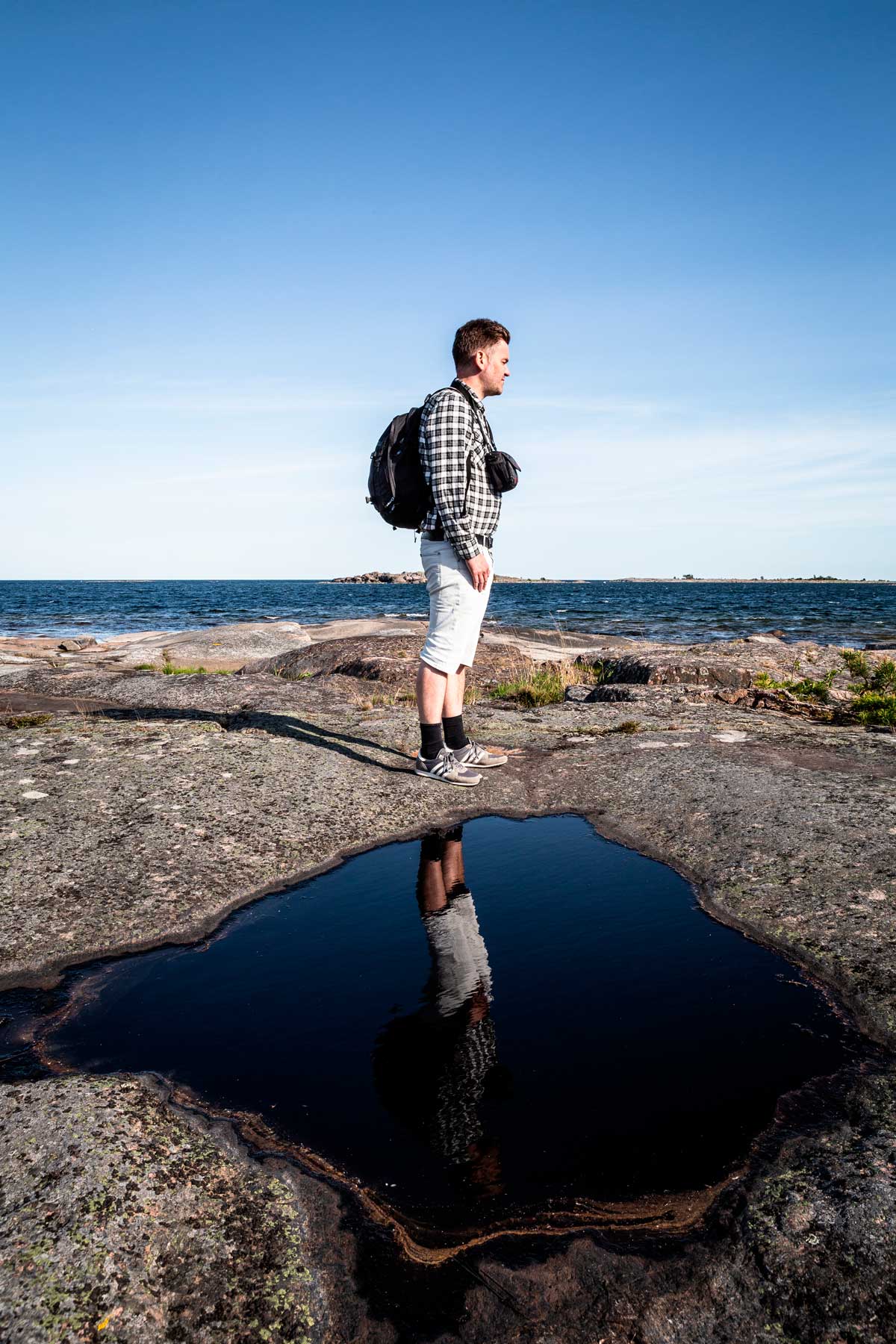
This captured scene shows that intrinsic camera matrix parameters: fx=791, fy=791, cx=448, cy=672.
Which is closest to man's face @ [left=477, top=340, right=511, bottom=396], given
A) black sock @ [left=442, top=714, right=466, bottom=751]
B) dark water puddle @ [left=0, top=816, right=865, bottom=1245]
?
black sock @ [left=442, top=714, right=466, bottom=751]

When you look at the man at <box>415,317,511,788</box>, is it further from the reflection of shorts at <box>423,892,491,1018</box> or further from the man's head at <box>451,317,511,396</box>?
the reflection of shorts at <box>423,892,491,1018</box>

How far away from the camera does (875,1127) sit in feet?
5.46

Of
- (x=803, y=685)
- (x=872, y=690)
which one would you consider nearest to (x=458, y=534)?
(x=803, y=685)

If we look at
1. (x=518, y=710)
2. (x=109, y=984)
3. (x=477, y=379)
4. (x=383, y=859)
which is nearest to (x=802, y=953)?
(x=383, y=859)

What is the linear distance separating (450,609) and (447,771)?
921 mm

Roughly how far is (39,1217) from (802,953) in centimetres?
215

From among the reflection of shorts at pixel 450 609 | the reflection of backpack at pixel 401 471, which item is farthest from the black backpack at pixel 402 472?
the reflection of shorts at pixel 450 609

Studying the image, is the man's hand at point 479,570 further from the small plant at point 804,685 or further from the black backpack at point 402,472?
the small plant at point 804,685

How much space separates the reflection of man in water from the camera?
1670 millimetres

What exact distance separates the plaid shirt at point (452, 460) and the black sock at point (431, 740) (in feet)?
3.21

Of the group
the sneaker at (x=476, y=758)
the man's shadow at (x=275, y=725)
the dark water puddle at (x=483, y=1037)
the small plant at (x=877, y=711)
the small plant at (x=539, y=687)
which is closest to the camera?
the dark water puddle at (x=483, y=1037)

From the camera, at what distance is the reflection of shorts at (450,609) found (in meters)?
4.48

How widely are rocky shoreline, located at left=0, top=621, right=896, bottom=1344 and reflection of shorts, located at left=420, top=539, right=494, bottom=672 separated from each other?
0.77 m

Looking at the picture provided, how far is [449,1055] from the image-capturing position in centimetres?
199
